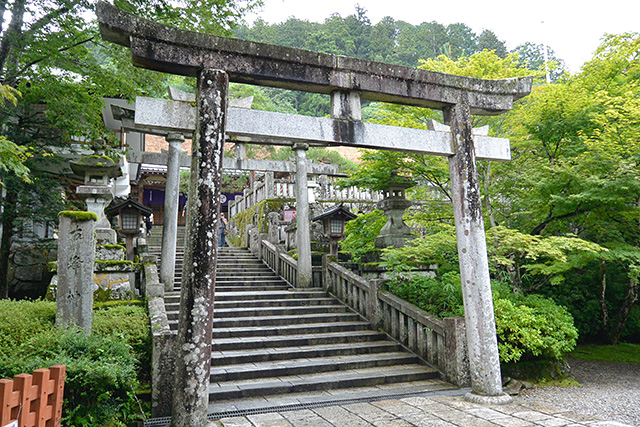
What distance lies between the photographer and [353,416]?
550cm

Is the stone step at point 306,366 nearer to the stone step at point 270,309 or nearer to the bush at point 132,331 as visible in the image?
the bush at point 132,331

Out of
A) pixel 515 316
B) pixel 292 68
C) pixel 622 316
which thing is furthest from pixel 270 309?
pixel 622 316

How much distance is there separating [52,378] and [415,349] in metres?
6.30

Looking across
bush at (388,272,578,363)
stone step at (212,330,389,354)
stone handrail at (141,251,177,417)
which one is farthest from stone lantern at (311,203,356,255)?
stone handrail at (141,251,177,417)

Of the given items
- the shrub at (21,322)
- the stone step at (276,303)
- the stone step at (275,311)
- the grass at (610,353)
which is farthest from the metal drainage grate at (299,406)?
the grass at (610,353)

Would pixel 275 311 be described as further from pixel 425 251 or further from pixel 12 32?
pixel 12 32

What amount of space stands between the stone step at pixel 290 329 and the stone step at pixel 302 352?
0.54 meters

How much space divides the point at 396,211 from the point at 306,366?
535 cm

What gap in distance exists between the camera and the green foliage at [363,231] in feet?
42.2

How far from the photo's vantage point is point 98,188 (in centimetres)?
1006

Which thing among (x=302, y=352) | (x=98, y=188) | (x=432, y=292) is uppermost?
(x=98, y=188)

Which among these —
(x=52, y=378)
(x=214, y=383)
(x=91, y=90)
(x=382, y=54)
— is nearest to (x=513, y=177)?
(x=214, y=383)

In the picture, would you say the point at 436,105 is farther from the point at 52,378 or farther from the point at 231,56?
the point at 52,378

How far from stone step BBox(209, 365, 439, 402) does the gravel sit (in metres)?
1.85
